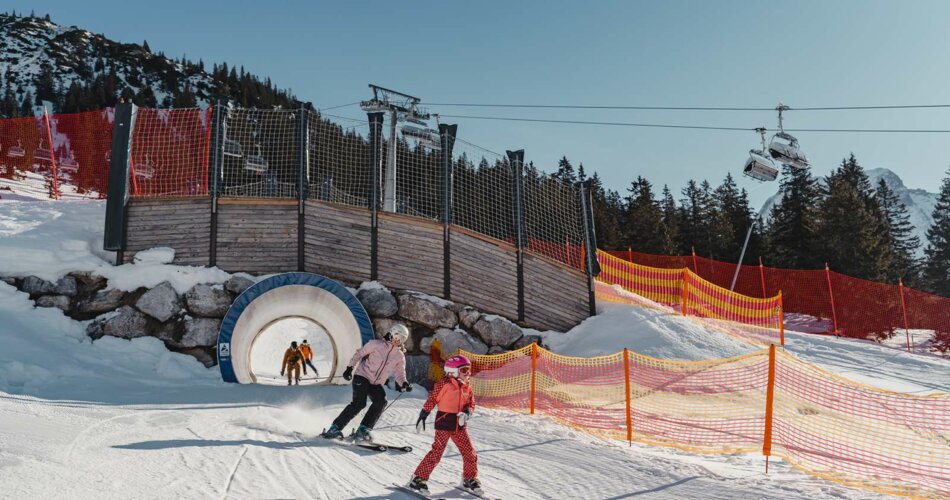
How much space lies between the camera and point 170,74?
10844cm

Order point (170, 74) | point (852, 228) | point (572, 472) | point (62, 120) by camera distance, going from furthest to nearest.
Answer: point (170, 74) → point (852, 228) → point (62, 120) → point (572, 472)

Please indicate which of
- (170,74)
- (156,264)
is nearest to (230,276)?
(156,264)

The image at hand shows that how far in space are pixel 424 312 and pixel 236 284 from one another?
391cm

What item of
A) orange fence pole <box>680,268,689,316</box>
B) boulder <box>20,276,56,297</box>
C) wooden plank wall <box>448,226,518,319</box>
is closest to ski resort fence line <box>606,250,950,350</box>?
orange fence pole <box>680,268,689,316</box>

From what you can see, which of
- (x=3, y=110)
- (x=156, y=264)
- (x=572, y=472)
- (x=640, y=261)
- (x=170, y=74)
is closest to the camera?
(x=572, y=472)

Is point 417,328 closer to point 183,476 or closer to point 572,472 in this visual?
point 572,472

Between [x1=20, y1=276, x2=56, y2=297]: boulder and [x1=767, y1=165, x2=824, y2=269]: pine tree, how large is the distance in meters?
35.2

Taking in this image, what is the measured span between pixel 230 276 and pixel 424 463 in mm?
8977

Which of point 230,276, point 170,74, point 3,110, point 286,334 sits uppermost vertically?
point 170,74

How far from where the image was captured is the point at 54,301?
11773 millimetres

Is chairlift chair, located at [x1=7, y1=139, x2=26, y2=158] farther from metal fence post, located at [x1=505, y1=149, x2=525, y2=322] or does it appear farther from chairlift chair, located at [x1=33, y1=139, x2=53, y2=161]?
metal fence post, located at [x1=505, y1=149, x2=525, y2=322]

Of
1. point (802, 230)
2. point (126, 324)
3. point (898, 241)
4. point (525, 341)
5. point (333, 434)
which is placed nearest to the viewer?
point (333, 434)

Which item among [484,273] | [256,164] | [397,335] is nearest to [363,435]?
[397,335]

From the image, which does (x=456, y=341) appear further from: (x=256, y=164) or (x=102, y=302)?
(x=102, y=302)
